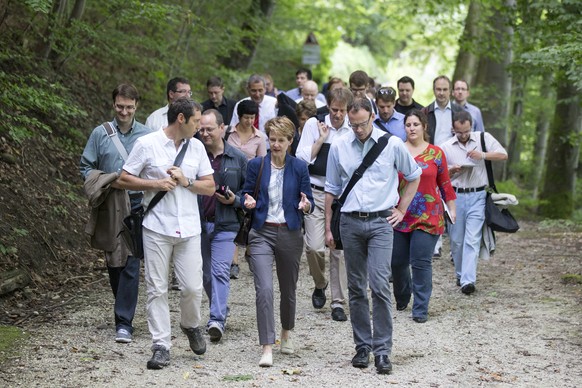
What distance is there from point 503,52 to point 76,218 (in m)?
11.7

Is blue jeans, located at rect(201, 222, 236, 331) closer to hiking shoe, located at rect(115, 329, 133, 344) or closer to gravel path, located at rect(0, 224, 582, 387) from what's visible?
gravel path, located at rect(0, 224, 582, 387)

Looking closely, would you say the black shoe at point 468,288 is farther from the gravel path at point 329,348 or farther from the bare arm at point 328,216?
the bare arm at point 328,216

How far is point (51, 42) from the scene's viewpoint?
12875 millimetres

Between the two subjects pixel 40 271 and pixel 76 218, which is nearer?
pixel 40 271

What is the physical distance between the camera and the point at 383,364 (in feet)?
24.4

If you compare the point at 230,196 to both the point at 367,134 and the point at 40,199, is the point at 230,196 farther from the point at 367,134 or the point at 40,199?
the point at 40,199

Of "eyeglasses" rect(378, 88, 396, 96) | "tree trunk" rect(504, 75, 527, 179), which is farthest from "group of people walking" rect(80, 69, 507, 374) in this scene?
"tree trunk" rect(504, 75, 527, 179)

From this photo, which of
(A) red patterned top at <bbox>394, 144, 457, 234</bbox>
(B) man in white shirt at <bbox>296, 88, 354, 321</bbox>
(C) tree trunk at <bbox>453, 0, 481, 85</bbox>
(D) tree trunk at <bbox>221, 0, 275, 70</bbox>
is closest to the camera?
(A) red patterned top at <bbox>394, 144, 457, 234</bbox>

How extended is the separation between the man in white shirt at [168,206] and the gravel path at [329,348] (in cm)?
49

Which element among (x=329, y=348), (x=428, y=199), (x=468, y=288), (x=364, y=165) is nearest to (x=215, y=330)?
(x=329, y=348)

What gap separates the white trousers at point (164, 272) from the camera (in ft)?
24.3

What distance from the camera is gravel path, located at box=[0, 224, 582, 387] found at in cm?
720

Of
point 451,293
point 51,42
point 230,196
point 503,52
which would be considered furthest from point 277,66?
point 230,196

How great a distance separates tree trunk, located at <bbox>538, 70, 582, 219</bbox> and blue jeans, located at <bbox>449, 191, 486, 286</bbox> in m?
9.24
